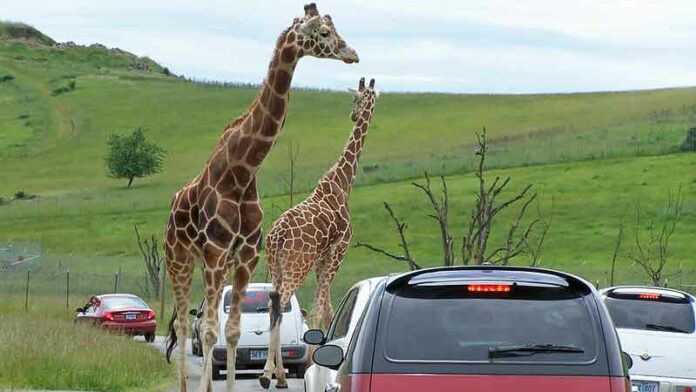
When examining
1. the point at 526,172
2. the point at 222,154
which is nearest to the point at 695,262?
the point at 526,172

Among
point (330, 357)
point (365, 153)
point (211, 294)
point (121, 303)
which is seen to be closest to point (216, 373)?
point (211, 294)

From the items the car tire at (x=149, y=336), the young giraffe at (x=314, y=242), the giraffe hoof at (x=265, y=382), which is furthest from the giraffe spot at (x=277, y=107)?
the car tire at (x=149, y=336)

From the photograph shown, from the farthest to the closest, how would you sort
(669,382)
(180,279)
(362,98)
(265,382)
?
(362,98) < (265,382) < (180,279) < (669,382)

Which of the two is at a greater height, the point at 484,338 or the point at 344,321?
the point at 484,338

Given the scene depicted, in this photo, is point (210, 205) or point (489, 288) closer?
point (489, 288)

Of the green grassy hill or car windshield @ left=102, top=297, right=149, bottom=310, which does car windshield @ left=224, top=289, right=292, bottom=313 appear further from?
the green grassy hill

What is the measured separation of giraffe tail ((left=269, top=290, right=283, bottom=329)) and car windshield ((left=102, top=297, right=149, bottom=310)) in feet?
49.1

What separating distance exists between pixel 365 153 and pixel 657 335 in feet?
279

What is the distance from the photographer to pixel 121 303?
36562 millimetres

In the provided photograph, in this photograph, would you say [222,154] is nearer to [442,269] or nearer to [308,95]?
[442,269]

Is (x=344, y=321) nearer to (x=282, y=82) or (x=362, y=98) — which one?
(x=282, y=82)

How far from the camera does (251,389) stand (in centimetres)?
2123

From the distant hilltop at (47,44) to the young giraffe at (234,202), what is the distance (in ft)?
521

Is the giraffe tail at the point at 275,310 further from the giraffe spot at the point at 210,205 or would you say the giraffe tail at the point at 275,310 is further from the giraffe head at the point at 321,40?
the giraffe head at the point at 321,40
